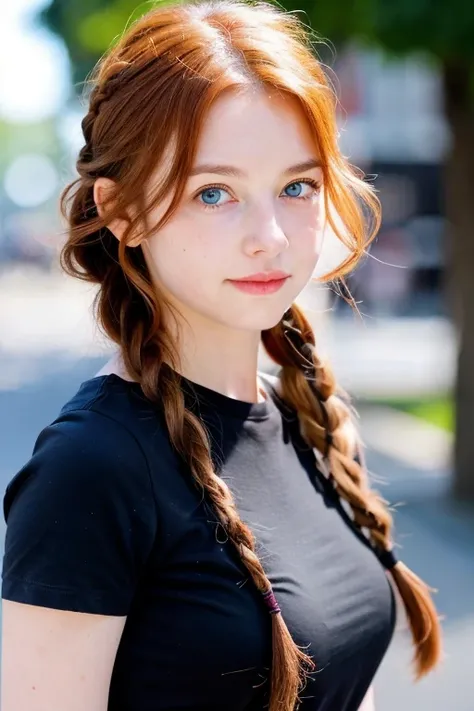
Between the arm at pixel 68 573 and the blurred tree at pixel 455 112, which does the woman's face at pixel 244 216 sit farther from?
the blurred tree at pixel 455 112

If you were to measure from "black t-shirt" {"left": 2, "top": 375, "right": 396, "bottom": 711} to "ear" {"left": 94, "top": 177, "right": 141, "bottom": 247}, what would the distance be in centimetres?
24

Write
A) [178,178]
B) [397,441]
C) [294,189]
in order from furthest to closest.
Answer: [397,441] → [294,189] → [178,178]

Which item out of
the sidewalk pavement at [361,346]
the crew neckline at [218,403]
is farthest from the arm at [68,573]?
the sidewalk pavement at [361,346]

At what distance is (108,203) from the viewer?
1655mm

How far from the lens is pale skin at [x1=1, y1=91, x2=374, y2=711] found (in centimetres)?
140

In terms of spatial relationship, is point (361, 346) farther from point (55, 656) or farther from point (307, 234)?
point (55, 656)

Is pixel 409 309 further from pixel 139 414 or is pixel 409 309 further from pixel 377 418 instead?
pixel 139 414

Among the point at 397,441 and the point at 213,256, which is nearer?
the point at 213,256

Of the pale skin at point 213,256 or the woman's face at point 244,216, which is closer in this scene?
the pale skin at point 213,256

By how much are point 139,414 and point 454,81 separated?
5.83 metres

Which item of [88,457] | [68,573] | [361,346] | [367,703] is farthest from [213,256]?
[361,346]

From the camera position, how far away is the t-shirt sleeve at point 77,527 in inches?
54.4

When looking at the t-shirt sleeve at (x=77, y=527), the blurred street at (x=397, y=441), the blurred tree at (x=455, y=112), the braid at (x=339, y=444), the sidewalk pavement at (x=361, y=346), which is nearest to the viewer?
the t-shirt sleeve at (x=77, y=527)

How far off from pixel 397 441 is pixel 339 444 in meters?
7.04
